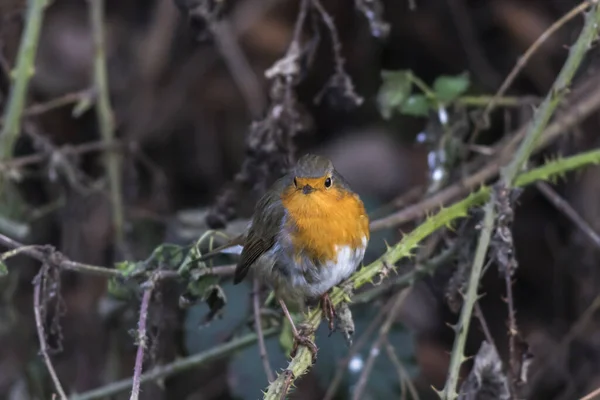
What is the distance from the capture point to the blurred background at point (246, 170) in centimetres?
326

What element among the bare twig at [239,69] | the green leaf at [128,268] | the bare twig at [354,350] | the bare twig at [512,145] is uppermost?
the bare twig at [239,69]

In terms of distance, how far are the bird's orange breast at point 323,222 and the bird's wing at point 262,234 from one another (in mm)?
42

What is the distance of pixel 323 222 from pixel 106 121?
1360mm

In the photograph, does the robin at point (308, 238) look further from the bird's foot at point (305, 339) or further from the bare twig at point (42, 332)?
the bare twig at point (42, 332)

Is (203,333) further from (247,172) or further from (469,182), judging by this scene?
(469,182)

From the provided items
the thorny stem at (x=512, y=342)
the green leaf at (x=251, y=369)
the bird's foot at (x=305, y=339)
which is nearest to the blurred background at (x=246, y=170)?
the green leaf at (x=251, y=369)

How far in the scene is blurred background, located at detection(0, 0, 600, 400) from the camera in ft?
10.7

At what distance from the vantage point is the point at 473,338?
4.42 meters

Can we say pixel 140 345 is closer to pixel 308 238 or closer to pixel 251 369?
pixel 308 238

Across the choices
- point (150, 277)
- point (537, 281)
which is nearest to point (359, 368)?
point (150, 277)

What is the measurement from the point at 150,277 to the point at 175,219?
1.21 meters

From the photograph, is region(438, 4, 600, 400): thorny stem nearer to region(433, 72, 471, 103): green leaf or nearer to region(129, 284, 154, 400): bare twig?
region(433, 72, 471, 103): green leaf

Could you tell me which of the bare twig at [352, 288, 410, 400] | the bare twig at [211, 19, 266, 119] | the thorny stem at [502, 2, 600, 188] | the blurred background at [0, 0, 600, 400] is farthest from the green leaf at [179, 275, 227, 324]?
the bare twig at [211, 19, 266, 119]

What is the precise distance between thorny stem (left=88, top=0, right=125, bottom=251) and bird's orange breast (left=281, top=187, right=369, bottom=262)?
1050 mm
